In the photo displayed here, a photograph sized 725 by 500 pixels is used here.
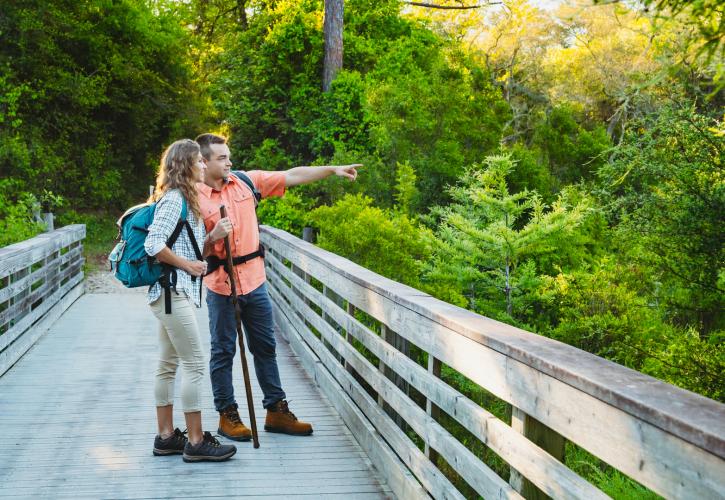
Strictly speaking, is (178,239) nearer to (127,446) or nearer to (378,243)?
(127,446)

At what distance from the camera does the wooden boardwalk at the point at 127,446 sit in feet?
14.7

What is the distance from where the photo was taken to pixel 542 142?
734 inches

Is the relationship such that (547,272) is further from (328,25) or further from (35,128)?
(35,128)

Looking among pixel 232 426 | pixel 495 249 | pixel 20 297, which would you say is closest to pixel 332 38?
pixel 495 249

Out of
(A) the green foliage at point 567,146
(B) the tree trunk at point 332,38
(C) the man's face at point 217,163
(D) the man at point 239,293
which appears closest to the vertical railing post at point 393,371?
(D) the man at point 239,293

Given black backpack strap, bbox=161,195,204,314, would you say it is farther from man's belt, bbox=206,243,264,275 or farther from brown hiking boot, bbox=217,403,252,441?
brown hiking boot, bbox=217,403,252,441

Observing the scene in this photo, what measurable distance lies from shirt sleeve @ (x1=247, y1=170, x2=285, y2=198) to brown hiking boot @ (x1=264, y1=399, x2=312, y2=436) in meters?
1.40

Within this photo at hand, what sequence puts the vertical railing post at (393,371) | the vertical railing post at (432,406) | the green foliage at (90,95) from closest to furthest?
the vertical railing post at (432,406) < the vertical railing post at (393,371) < the green foliage at (90,95)

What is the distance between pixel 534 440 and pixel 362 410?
2.63m

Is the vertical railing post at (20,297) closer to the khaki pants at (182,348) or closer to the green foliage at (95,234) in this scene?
the khaki pants at (182,348)

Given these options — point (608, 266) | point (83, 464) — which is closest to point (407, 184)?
point (608, 266)

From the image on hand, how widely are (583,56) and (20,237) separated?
3283cm

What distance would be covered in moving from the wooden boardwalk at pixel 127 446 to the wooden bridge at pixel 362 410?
0.02 meters

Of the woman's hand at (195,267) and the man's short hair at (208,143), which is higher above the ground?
the man's short hair at (208,143)
